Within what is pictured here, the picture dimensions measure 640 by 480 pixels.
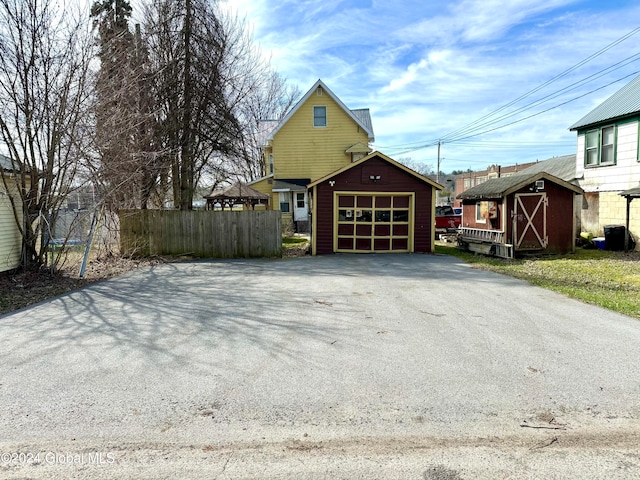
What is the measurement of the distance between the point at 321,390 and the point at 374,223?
12.5 metres

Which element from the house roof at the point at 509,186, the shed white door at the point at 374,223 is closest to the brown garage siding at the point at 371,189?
the shed white door at the point at 374,223

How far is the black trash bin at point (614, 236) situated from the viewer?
1526cm

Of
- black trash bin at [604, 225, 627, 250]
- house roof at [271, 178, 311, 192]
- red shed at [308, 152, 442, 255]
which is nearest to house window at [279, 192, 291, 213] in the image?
house roof at [271, 178, 311, 192]

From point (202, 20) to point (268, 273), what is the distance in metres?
10.9

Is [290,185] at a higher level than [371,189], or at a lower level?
higher

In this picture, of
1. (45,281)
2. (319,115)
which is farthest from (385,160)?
(45,281)

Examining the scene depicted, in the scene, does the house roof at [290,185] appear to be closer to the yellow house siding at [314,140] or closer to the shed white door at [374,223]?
the yellow house siding at [314,140]

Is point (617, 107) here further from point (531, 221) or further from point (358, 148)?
point (358, 148)

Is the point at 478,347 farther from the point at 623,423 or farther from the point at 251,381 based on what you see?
the point at 251,381

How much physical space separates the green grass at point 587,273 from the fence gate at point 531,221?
2.62 ft

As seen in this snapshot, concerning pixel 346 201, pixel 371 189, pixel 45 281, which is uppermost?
pixel 371 189

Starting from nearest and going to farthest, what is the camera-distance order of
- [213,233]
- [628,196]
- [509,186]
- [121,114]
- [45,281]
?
[45,281] < [121,114] < [628,196] < [509,186] < [213,233]

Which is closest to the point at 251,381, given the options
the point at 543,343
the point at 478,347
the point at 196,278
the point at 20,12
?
the point at 478,347

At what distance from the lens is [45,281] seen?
1004 centimetres
